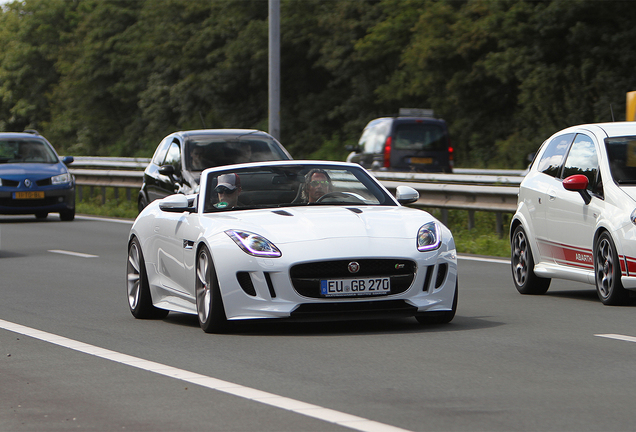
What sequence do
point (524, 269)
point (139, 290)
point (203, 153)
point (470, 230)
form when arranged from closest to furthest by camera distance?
point (139, 290)
point (524, 269)
point (203, 153)
point (470, 230)

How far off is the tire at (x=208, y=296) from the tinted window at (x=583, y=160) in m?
3.70

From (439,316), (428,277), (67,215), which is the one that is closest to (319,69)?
(67,215)

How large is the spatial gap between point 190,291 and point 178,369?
217 centimetres

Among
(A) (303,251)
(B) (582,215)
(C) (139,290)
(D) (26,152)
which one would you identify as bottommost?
(D) (26,152)

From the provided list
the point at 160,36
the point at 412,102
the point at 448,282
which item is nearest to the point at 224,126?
the point at 160,36

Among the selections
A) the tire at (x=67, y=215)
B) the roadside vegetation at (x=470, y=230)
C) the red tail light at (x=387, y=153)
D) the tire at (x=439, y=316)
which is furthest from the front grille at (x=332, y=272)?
the red tail light at (x=387, y=153)

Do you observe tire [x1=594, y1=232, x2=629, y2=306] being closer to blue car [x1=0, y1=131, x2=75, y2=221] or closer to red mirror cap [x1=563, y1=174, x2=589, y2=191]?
red mirror cap [x1=563, y1=174, x2=589, y2=191]

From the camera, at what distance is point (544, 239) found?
38.3ft

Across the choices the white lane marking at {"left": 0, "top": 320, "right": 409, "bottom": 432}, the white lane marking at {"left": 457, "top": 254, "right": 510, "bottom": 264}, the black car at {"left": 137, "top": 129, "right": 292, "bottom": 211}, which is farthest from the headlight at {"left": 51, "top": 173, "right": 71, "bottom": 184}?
the white lane marking at {"left": 0, "top": 320, "right": 409, "bottom": 432}

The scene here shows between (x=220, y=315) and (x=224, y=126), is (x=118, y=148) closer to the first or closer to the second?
(x=224, y=126)

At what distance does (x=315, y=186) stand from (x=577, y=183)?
2.55 meters

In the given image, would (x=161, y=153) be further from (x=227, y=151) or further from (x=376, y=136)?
(x=376, y=136)

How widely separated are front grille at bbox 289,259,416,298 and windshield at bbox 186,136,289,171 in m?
9.05

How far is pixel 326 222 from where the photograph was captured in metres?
8.98
